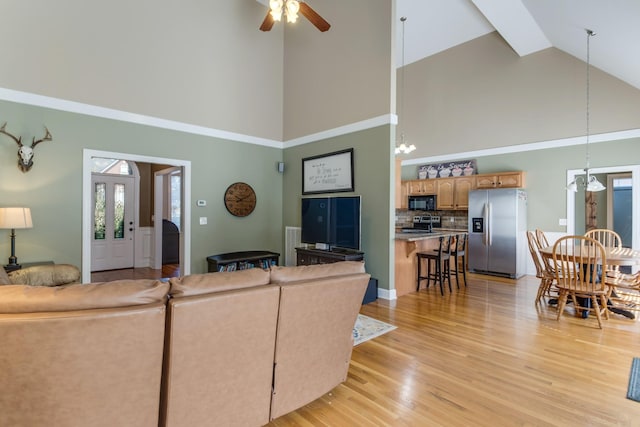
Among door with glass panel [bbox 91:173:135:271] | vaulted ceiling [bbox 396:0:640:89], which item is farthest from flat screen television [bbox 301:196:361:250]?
door with glass panel [bbox 91:173:135:271]

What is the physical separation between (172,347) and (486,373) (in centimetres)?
233

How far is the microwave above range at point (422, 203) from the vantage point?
25.1 ft

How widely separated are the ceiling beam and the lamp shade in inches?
269

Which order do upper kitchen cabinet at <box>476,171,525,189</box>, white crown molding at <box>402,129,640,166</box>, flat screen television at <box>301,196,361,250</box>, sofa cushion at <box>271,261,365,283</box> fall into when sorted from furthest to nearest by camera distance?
upper kitchen cabinet at <box>476,171,525,189</box> < white crown molding at <box>402,129,640,166</box> < flat screen television at <box>301,196,361,250</box> < sofa cushion at <box>271,261,365,283</box>

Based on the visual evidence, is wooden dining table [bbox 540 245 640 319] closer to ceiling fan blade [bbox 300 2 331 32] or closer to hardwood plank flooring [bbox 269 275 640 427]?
hardwood plank flooring [bbox 269 275 640 427]

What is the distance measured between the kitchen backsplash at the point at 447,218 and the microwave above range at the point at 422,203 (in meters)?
0.36

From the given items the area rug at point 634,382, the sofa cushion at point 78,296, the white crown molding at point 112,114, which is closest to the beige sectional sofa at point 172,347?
the sofa cushion at point 78,296

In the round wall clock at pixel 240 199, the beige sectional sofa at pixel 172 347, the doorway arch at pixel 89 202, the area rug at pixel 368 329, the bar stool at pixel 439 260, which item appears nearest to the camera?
the beige sectional sofa at pixel 172 347

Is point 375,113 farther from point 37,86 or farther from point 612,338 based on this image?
point 37,86

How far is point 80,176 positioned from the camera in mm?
4156

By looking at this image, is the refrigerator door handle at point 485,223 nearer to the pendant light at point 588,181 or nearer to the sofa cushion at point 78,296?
the pendant light at point 588,181

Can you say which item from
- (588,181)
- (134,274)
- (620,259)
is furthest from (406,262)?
(134,274)

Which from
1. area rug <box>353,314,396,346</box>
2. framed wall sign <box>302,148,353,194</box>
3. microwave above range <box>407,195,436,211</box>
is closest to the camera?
area rug <box>353,314,396,346</box>

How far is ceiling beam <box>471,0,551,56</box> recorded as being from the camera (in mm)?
4848
